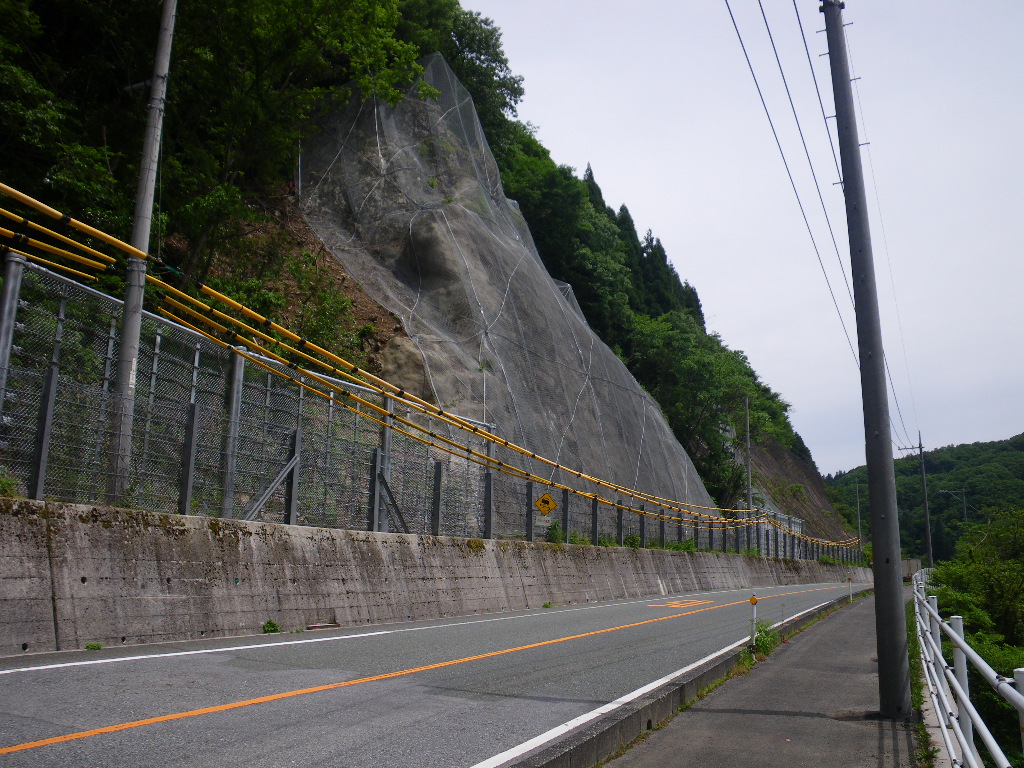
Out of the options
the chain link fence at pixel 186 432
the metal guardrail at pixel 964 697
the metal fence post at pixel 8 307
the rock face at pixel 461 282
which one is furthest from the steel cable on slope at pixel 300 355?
the metal guardrail at pixel 964 697

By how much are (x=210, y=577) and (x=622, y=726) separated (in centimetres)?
621

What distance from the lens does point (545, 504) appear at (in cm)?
2184

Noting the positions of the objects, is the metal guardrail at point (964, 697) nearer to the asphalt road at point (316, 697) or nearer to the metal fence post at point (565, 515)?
the asphalt road at point (316, 697)

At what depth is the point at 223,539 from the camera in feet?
35.9

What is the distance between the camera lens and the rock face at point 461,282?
2928 cm

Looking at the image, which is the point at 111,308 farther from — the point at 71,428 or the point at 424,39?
the point at 424,39

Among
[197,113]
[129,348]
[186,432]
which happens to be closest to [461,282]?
[197,113]

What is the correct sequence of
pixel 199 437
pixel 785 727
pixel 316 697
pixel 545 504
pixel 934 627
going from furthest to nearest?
pixel 545 504
pixel 199 437
pixel 934 627
pixel 785 727
pixel 316 697

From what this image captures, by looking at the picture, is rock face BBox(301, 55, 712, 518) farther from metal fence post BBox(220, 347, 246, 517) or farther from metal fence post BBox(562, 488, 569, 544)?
metal fence post BBox(220, 347, 246, 517)

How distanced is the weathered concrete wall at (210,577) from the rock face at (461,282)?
35.0 ft

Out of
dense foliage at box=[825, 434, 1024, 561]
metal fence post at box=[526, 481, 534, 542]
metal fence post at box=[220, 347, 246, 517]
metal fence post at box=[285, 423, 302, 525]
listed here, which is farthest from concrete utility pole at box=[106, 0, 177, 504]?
dense foliage at box=[825, 434, 1024, 561]

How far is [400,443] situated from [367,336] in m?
10.5

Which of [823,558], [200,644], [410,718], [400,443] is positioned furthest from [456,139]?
[823,558]

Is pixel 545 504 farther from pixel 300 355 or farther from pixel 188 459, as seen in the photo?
pixel 188 459
